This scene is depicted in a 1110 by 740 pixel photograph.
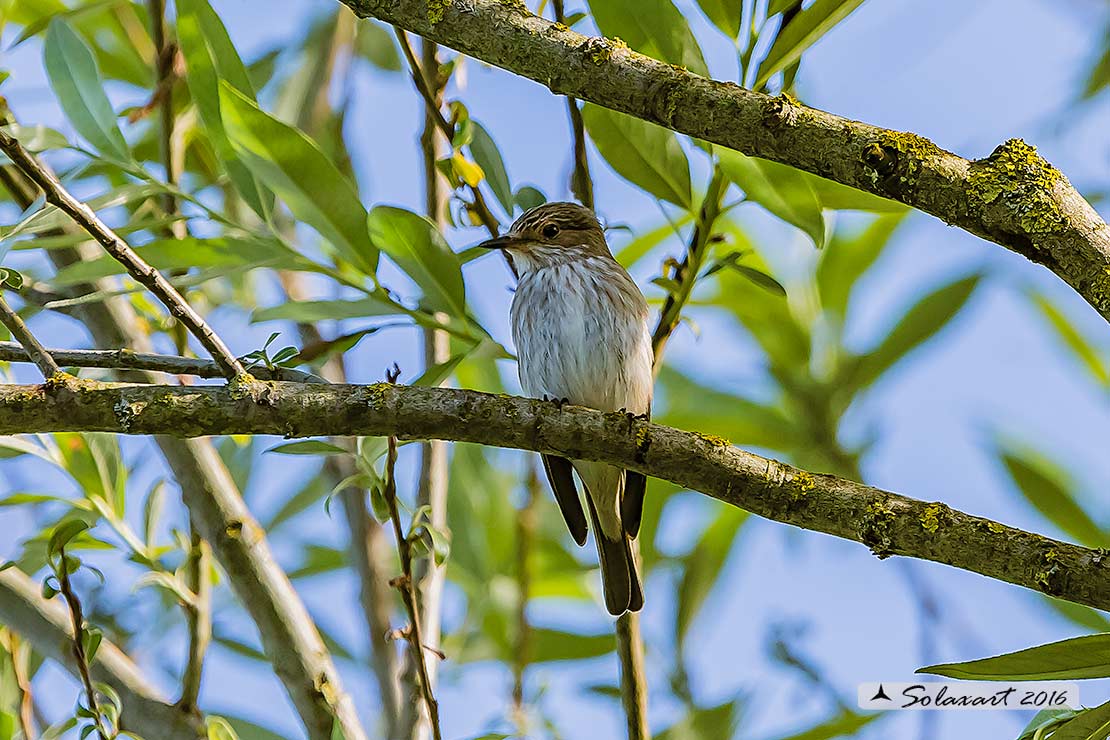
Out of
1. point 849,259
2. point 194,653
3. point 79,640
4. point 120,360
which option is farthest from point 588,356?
point 120,360

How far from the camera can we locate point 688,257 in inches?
95.5

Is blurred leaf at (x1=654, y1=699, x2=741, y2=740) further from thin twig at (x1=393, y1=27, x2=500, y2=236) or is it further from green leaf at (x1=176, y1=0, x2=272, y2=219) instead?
green leaf at (x1=176, y1=0, x2=272, y2=219)

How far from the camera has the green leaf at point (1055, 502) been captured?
2.73 m

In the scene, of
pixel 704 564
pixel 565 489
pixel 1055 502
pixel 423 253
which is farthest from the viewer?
pixel 704 564

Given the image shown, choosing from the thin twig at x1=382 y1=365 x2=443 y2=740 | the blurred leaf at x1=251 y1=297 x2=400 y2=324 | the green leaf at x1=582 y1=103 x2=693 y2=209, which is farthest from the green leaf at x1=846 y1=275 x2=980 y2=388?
the thin twig at x1=382 y1=365 x2=443 y2=740

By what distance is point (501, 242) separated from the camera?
3.29 m

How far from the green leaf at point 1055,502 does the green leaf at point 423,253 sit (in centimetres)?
133

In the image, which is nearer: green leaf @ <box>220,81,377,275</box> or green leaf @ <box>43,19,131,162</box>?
green leaf @ <box>220,81,377,275</box>

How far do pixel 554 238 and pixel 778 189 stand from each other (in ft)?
5.84

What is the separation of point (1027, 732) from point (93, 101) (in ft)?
6.74

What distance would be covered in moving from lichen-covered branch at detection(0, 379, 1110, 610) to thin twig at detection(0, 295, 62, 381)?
24 millimetres

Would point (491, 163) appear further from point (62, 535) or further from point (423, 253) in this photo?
point (62, 535)

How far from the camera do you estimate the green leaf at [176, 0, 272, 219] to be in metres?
2.35

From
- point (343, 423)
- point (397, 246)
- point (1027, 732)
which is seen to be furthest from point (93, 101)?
point (1027, 732)
